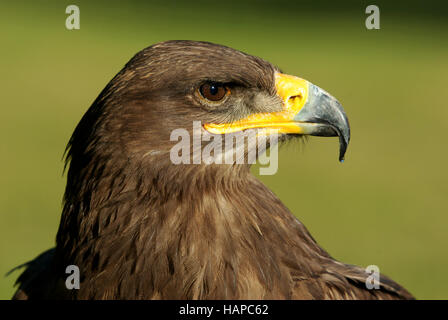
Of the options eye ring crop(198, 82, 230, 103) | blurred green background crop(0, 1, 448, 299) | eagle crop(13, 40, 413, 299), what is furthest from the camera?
blurred green background crop(0, 1, 448, 299)

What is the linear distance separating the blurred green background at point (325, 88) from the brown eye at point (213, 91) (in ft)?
1.49

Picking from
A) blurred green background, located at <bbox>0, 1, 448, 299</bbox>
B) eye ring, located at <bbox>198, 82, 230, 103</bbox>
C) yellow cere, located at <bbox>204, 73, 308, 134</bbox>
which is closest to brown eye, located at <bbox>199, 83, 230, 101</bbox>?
eye ring, located at <bbox>198, 82, 230, 103</bbox>

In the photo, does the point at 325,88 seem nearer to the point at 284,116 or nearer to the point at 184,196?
the point at 284,116

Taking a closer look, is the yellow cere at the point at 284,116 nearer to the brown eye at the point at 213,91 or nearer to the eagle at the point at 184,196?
the eagle at the point at 184,196

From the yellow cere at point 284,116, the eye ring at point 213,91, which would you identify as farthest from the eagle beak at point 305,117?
the eye ring at point 213,91

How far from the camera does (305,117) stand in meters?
3.18

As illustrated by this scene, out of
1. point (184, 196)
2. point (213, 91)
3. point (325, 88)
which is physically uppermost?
point (325, 88)

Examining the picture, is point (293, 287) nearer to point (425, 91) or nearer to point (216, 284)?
point (216, 284)

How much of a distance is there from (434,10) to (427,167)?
24.1 feet

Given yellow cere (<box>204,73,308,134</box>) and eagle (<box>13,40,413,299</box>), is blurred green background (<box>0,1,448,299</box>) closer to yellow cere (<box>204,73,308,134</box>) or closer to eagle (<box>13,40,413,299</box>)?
yellow cere (<box>204,73,308,134</box>)

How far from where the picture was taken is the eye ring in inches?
121

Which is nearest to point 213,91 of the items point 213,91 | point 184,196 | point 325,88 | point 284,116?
point 213,91

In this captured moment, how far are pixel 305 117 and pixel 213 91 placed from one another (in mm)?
447

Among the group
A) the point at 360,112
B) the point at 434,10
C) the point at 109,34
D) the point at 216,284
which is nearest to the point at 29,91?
the point at 109,34
